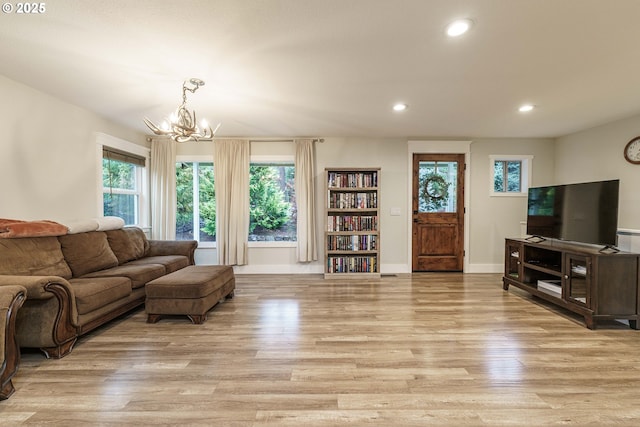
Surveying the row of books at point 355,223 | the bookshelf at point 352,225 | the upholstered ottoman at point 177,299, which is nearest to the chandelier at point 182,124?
the upholstered ottoman at point 177,299

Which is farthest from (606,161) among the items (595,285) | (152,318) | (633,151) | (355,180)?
(152,318)

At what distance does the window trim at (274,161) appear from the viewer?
5047 mm

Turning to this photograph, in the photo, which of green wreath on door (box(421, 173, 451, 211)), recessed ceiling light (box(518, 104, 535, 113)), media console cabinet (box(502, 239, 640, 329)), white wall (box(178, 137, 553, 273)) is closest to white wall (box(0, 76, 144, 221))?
white wall (box(178, 137, 553, 273))

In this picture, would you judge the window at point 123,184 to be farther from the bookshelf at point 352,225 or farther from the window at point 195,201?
the bookshelf at point 352,225

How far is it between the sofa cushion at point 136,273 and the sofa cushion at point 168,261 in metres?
0.14

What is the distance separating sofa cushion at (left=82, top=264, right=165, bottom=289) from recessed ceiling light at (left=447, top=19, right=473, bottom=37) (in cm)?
369

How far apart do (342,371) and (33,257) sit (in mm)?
2984

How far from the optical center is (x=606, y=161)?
4141 mm

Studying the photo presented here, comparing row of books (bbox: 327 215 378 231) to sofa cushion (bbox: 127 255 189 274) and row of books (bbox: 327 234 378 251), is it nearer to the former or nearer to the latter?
row of books (bbox: 327 234 378 251)

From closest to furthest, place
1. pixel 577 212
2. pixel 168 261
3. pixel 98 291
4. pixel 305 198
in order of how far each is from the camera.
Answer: pixel 98 291 < pixel 577 212 < pixel 168 261 < pixel 305 198

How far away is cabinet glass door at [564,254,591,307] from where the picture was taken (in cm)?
291

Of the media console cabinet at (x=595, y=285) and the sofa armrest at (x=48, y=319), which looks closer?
the sofa armrest at (x=48, y=319)

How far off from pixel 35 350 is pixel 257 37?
303cm

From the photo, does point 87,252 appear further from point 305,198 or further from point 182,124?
point 305,198
